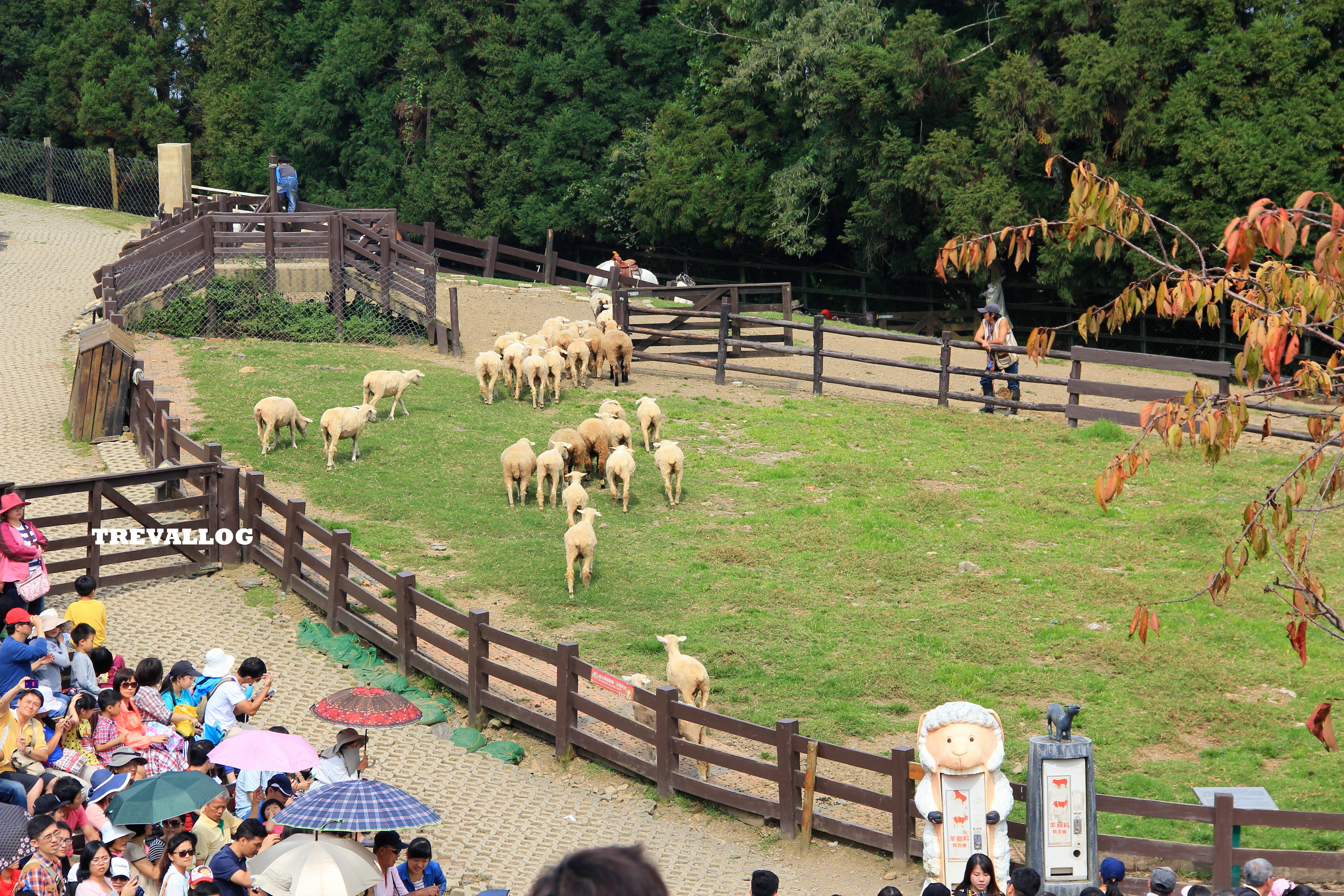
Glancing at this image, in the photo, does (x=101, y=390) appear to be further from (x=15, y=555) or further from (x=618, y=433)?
(x=15, y=555)

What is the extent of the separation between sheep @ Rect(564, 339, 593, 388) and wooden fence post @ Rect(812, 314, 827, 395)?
13.0 feet

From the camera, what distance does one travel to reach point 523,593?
566 inches

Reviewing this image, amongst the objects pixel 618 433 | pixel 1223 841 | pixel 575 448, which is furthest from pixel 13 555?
pixel 1223 841

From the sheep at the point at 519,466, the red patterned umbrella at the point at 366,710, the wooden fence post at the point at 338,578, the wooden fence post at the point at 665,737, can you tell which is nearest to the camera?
the red patterned umbrella at the point at 366,710

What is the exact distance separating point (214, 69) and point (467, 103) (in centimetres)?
1035

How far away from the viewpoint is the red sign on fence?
10.7m

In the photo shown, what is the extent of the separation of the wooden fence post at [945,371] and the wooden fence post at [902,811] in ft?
43.7

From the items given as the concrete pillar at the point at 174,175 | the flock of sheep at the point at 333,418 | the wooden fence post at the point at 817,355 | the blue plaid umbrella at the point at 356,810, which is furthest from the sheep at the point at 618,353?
the concrete pillar at the point at 174,175

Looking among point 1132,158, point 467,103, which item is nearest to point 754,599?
point 1132,158

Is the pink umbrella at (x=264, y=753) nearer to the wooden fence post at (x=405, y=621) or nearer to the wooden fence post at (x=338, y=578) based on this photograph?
the wooden fence post at (x=405, y=621)

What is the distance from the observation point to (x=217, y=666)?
1028 cm

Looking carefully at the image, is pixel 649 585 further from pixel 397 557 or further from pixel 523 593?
pixel 397 557

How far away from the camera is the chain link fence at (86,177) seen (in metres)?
41.0

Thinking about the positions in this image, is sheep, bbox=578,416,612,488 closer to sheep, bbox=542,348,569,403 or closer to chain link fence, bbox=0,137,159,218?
sheep, bbox=542,348,569,403
